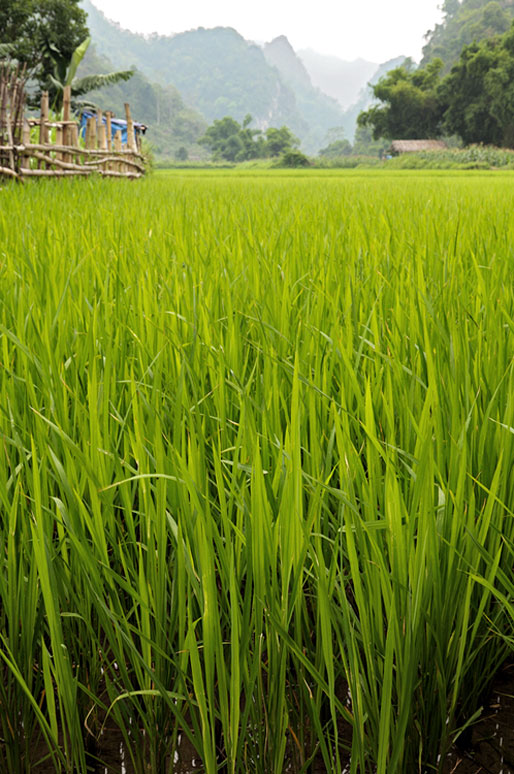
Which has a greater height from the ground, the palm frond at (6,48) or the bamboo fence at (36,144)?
the palm frond at (6,48)

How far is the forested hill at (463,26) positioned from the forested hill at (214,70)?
68.1 meters

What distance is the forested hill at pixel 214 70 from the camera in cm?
15450

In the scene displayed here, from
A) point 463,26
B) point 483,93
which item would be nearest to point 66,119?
point 483,93

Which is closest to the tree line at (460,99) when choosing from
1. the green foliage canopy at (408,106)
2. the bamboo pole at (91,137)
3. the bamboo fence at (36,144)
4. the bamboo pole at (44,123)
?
the green foliage canopy at (408,106)

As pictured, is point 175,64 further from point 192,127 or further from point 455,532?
point 455,532

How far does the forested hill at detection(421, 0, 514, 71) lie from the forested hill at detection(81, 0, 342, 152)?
68.1 metres

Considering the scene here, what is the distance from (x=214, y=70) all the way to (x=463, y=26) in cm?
10489

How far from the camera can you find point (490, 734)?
0.67 meters

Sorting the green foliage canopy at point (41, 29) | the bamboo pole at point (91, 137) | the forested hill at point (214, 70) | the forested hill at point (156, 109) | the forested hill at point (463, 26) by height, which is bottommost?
the bamboo pole at point (91, 137)

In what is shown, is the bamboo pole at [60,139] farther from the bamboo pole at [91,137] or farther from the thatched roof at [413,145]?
the thatched roof at [413,145]

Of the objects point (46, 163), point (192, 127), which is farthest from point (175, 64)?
point (46, 163)

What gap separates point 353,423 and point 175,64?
18600 cm

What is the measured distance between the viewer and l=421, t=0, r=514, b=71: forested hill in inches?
2621

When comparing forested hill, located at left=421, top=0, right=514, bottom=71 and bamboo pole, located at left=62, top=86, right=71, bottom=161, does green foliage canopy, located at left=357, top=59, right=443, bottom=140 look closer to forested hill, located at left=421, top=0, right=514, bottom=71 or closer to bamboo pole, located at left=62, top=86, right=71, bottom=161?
forested hill, located at left=421, top=0, right=514, bottom=71
